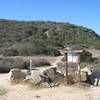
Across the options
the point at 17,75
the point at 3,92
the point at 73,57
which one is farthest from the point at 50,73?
the point at 3,92

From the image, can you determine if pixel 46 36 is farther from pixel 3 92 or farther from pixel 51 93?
pixel 51 93

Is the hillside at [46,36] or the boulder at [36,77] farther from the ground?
the hillside at [46,36]

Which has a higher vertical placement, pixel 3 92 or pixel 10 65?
pixel 10 65

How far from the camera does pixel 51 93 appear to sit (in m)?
11.4

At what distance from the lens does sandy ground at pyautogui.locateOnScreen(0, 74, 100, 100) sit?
10.7 metres

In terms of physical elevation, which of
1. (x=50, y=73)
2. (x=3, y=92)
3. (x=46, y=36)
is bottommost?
(x=3, y=92)

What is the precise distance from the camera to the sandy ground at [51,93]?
35.1ft

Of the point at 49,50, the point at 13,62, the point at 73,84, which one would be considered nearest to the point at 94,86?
the point at 73,84

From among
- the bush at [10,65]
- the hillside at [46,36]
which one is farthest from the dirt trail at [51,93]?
the hillside at [46,36]

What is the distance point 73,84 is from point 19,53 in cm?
2230

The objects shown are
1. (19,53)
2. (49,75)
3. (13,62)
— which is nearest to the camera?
(49,75)

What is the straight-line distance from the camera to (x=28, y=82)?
13.6m

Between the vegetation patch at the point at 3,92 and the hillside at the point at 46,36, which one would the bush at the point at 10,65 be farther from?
the hillside at the point at 46,36

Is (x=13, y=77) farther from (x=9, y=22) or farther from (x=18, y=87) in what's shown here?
(x=9, y=22)
